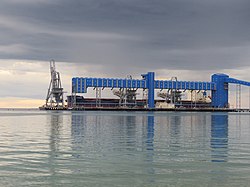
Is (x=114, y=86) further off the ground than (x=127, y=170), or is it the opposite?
(x=114, y=86)

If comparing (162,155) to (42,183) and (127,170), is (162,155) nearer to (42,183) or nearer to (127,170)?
(127,170)

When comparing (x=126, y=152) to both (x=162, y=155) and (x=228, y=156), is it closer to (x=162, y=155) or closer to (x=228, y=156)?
(x=162, y=155)

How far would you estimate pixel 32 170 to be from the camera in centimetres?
1747

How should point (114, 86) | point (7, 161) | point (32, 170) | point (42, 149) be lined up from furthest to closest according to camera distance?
point (114, 86) → point (42, 149) → point (7, 161) → point (32, 170)

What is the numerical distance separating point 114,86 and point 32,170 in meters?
177

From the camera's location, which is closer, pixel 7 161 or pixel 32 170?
pixel 32 170

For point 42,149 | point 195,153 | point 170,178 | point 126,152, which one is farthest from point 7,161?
point 195,153

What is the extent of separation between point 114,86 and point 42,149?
16947 cm

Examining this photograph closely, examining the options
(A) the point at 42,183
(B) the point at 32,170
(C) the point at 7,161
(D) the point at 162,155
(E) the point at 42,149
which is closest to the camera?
(A) the point at 42,183

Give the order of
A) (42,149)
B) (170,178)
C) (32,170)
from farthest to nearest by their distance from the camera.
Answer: (42,149) < (32,170) < (170,178)

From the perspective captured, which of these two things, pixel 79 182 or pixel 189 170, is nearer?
pixel 79 182

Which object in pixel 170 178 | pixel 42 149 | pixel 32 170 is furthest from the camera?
pixel 42 149

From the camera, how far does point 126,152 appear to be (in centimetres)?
2409

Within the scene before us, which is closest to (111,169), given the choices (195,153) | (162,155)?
(162,155)
